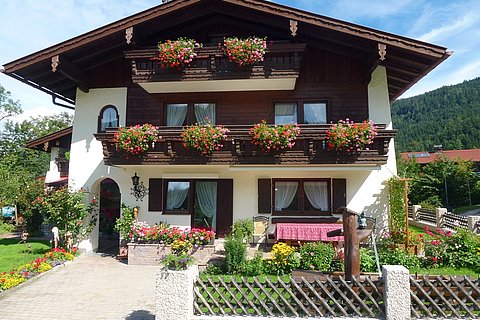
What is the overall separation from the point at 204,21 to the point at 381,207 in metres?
9.99

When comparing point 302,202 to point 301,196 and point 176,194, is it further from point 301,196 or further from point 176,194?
point 176,194

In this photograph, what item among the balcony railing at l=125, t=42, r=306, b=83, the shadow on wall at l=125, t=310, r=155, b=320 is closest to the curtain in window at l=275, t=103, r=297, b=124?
the balcony railing at l=125, t=42, r=306, b=83

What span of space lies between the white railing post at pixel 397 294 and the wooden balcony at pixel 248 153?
6162 millimetres

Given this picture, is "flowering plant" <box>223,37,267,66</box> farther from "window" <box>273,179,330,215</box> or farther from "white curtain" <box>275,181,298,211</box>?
"white curtain" <box>275,181,298,211</box>

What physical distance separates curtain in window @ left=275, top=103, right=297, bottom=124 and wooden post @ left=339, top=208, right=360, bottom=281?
23.4ft

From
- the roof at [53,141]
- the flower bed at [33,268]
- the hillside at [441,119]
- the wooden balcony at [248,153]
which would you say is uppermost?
the hillside at [441,119]

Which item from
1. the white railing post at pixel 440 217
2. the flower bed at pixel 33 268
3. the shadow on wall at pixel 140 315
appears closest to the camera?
the shadow on wall at pixel 140 315

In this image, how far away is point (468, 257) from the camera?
30.3 feet

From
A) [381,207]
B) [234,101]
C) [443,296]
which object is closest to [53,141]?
[234,101]

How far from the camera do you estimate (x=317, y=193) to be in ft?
39.4

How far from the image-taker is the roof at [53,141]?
56.1 feet

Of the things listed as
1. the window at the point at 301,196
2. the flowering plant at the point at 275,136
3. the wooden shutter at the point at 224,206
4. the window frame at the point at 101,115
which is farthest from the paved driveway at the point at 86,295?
the window frame at the point at 101,115

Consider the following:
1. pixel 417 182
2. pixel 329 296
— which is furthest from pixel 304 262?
pixel 417 182

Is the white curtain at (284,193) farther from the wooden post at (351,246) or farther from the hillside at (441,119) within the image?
the hillside at (441,119)
